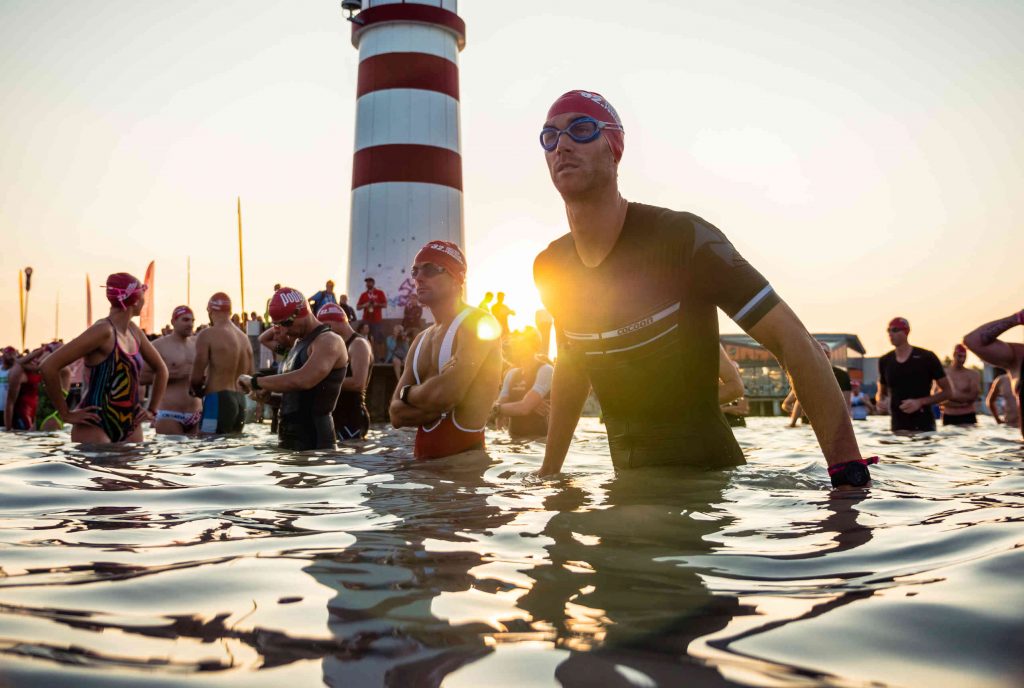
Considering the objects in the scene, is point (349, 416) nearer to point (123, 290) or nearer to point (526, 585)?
point (123, 290)

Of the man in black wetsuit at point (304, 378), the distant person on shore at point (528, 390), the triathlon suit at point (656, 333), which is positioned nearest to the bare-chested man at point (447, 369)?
the man in black wetsuit at point (304, 378)

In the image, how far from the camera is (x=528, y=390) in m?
9.36

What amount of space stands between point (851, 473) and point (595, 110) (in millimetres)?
1928

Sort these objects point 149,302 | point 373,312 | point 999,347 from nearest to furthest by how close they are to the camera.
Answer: point 999,347
point 373,312
point 149,302

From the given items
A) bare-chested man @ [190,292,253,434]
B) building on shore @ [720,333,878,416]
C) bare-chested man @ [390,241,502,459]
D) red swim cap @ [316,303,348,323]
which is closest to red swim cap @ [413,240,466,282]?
bare-chested man @ [390,241,502,459]

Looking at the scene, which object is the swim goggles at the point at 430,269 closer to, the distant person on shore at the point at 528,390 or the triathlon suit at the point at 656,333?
the triathlon suit at the point at 656,333

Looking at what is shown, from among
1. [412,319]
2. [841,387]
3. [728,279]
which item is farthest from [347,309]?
[728,279]

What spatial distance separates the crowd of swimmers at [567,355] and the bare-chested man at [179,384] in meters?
0.02

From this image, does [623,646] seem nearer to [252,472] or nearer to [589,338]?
[589,338]

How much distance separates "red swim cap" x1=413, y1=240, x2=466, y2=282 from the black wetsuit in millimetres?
8441

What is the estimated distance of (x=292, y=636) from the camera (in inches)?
63.3

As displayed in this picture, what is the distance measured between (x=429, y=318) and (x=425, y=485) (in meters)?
16.6

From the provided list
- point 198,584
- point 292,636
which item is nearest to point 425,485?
point 198,584

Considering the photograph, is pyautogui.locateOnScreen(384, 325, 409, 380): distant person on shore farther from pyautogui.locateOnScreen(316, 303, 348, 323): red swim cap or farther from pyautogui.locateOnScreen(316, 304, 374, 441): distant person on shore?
pyautogui.locateOnScreen(316, 304, 374, 441): distant person on shore
